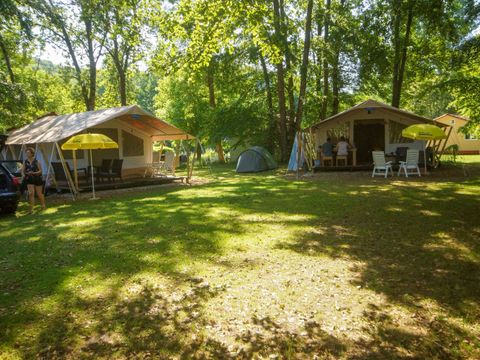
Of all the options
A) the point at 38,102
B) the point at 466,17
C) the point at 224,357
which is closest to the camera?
the point at 224,357

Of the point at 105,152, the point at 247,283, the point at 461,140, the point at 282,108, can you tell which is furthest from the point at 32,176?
the point at 461,140

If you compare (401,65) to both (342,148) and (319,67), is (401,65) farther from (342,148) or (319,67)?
(342,148)

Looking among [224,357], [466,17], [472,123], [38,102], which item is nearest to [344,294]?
[224,357]

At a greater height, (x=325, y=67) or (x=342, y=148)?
(x=325, y=67)

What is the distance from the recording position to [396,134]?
65.4ft

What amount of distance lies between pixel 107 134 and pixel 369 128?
1365cm

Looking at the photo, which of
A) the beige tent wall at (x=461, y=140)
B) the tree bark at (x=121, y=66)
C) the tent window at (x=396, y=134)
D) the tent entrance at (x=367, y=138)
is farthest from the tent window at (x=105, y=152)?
the beige tent wall at (x=461, y=140)

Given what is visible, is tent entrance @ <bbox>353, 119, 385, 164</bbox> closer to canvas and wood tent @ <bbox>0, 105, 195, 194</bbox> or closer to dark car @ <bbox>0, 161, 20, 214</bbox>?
canvas and wood tent @ <bbox>0, 105, 195, 194</bbox>

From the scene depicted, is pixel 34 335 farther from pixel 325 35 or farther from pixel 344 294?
pixel 325 35

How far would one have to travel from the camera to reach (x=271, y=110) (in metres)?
27.4

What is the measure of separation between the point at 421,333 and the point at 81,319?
342 cm

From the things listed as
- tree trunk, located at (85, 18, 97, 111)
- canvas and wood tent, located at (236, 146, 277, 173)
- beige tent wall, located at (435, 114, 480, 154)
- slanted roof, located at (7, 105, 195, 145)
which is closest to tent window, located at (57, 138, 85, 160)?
slanted roof, located at (7, 105, 195, 145)

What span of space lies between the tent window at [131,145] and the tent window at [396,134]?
12.8 meters

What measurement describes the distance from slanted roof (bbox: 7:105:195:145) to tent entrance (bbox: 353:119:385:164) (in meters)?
9.86
